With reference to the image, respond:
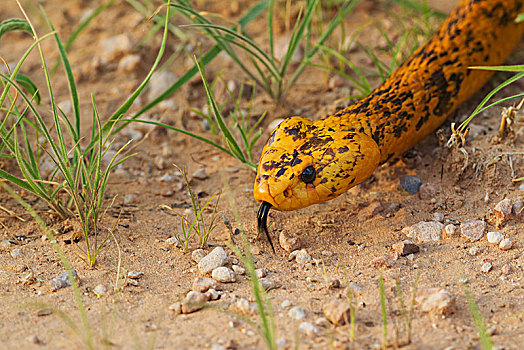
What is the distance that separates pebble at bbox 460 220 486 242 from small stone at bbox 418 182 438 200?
35 centimetres

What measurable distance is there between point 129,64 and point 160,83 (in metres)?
0.41

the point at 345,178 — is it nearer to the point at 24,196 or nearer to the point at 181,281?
the point at 181,281

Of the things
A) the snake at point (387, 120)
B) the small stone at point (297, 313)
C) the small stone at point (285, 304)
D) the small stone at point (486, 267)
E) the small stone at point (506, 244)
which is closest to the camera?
the small stone at point (297, 313)

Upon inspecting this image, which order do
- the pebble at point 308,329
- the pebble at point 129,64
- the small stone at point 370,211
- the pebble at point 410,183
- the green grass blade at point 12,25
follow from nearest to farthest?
the pebble at point 308,329 → the green grass blade at point 12,25 → the small stone at point 370,211 → the pebble at point 410,183 → the pebble at point 129,64

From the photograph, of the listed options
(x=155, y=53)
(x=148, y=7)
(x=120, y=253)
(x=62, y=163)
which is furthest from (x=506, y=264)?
(x=148, y=7)

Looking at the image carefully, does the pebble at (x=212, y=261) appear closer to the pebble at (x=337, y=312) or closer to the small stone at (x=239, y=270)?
the small stone at (x=239, y=270)

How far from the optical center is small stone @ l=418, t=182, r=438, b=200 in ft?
12.1

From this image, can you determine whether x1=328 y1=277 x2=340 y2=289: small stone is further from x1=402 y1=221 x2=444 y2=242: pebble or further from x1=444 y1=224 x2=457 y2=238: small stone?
x1=444 y1=224 x2=457 y2=238: small stone

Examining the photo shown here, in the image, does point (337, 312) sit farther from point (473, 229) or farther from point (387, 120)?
point (387, 120)

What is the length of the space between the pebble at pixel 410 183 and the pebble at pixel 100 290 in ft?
6.21

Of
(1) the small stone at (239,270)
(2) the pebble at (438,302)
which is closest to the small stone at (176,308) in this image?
(1) the small stone at (239,270)

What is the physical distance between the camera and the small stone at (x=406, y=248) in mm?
3244

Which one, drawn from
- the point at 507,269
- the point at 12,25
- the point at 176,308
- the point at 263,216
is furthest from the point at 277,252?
the point at 12,25

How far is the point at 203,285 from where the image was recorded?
2.96m
